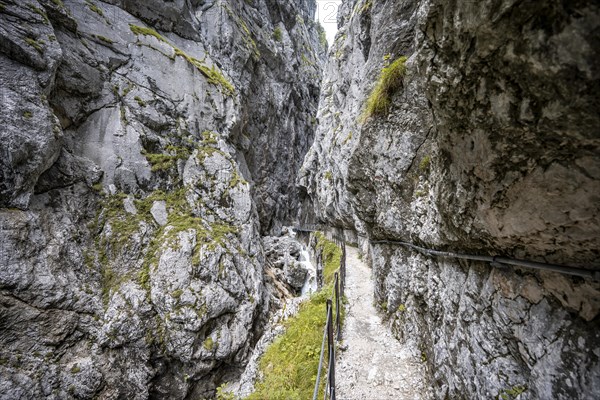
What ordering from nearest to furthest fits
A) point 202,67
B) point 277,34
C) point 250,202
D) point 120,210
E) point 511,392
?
1. point 511,392
2. point 120,210
3. point 250,202
4. point 202,67
5. point 277,34

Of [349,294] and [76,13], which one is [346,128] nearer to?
[349,294]

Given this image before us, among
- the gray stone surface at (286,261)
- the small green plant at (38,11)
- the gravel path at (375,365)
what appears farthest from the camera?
the gray stone surface at (286,261)

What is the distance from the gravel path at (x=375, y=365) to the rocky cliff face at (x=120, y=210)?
757cm

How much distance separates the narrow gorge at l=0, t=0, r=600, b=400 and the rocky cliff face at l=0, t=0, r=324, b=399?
84 millimetres

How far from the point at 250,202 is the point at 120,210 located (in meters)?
7.52

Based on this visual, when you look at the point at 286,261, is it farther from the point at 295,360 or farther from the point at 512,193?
the point at 512,193

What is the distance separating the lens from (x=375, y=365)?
504 cm

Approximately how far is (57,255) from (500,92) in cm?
1486

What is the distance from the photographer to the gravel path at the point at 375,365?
4402mm

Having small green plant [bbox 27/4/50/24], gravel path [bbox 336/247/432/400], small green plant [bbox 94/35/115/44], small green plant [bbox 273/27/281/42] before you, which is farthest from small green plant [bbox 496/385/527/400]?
small green plant [bbox 273/27/281/42]

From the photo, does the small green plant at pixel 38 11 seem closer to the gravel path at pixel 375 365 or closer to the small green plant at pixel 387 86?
the small green plant at pixel 387 86

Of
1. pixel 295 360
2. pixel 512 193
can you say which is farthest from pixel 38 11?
pixel 512 193

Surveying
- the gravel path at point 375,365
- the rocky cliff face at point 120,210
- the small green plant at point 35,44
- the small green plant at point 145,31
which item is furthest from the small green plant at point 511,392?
the small green plant at point 145,31

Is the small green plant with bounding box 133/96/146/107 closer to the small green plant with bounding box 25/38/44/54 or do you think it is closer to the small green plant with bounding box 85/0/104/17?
the small green plant with bounding box 25/38/44/54
